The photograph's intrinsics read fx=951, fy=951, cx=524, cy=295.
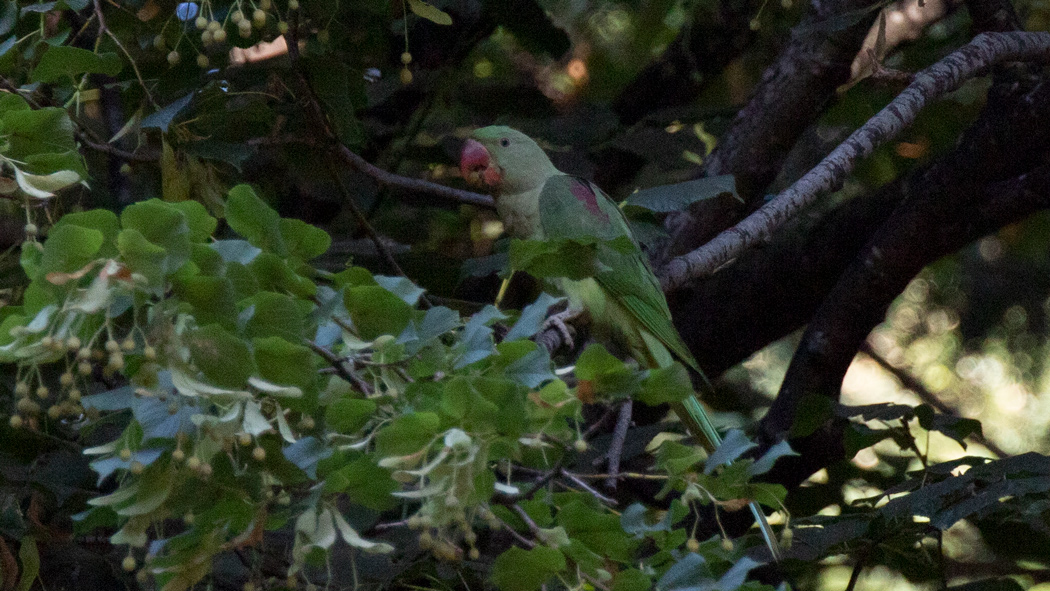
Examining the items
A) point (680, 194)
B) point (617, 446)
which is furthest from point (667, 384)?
point (680, 194)

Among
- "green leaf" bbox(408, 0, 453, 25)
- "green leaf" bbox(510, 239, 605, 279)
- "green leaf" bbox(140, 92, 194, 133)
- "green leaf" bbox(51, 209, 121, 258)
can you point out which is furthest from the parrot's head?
"green leaf" bbox(51, 209, 121, 258)

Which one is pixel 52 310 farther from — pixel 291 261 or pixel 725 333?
pixel 725 333

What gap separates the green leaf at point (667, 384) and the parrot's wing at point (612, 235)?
1.25 m

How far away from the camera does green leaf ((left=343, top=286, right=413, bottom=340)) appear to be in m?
1.13

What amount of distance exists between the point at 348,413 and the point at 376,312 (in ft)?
0.45

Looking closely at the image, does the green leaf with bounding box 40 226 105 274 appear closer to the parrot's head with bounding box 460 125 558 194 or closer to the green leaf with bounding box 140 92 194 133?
the green leaf with bounding box 140 92 194 133

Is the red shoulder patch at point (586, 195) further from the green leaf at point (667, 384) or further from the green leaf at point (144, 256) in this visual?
the green leaf at point (144, 256)

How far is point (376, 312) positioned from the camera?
1.15 m

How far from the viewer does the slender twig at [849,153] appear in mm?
2391

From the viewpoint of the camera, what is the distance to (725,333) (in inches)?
129

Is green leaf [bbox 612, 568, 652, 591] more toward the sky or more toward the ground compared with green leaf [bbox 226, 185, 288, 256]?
more toward the ground

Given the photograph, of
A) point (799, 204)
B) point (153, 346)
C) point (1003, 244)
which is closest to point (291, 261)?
point (153, 346)

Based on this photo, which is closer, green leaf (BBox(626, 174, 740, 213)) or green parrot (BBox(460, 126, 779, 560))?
green leaf (BBox(626, 174, 740, 213))

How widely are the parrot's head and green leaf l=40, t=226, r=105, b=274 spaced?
5.95 feet
